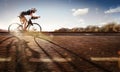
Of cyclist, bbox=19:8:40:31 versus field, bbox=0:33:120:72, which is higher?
cyclist, bbox=19:8:40:31

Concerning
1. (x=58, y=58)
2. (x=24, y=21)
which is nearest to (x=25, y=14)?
(x=24, y=21)

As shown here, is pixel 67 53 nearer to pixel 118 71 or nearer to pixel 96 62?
pixel 96 62

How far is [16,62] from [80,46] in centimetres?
375

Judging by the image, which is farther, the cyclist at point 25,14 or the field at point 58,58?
the cyclist at point 25,14

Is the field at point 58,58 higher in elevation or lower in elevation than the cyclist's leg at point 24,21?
lower

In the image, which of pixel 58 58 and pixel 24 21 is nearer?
pixel 58 58

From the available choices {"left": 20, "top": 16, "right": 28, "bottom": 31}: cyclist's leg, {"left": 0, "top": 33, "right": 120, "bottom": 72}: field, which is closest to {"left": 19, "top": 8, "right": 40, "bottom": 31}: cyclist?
{"left": 20, "top": 16, "right": 28, "bottom": 31}: cyclist's leg

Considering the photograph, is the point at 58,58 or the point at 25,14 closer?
the point at 58,58

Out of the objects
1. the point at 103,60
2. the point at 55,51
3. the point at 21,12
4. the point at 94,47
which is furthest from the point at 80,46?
the point at 21,12

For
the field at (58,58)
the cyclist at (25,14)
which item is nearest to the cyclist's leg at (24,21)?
the cyclist at (25,14)

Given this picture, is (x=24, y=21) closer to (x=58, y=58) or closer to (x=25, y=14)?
(x=25, y=14)

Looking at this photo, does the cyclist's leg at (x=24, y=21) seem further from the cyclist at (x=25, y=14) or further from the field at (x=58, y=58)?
the field at (x=58, y=58)

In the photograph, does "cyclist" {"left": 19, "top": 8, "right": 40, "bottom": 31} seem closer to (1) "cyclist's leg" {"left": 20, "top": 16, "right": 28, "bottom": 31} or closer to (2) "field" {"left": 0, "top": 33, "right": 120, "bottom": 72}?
(1) "cyclist's leg" {"left": 20, "top": 16, "right": 28, "bottom": 31}

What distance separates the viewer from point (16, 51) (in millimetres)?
9438
